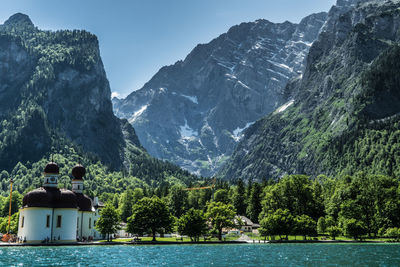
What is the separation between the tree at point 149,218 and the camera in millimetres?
125562

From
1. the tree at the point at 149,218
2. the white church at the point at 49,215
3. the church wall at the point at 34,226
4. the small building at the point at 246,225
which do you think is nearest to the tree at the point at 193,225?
the tree at the point at 149,218

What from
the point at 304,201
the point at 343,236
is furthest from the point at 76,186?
the point at 343,236

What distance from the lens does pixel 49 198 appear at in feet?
383

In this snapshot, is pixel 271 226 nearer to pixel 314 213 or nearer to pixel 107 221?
pixel 314 213

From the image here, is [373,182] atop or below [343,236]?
atop

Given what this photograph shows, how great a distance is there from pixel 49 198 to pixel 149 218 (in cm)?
2831

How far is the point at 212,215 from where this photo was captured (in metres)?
135

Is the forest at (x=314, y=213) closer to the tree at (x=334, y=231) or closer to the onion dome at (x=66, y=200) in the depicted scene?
the tree at (x=334, y=231)

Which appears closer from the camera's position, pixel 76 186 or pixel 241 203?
pixel 76 186

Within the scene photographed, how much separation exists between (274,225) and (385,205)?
1321 inches

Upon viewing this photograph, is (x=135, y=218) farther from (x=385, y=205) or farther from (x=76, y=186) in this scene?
(x=385, y=205)

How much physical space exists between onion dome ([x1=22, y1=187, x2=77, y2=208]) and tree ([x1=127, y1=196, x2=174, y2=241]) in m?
17.8

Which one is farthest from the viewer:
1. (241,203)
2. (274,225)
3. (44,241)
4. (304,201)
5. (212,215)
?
(241,203)

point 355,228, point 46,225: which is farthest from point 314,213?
point 46,225
